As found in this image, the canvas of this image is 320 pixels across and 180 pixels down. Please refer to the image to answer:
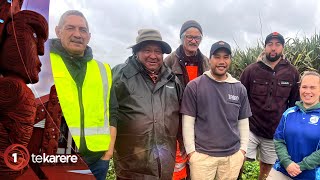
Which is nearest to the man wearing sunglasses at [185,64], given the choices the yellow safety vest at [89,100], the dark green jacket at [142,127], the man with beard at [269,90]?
the dark green jacket at [142,127]

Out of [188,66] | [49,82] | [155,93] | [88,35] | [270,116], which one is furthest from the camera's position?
[270,116]

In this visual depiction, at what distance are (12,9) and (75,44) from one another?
27 cm

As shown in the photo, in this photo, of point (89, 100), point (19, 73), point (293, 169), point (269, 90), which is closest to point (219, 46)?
point (293, 169)

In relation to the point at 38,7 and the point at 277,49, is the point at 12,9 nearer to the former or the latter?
the point at 38,7

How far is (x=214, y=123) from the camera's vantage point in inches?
124

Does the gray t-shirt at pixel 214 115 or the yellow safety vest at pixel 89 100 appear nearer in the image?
the yellow safety vest at pixel 89 100

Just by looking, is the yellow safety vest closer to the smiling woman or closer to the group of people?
the group of people

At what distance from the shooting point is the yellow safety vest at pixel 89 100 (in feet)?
→ 5.03

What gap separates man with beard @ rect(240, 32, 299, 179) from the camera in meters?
4.34

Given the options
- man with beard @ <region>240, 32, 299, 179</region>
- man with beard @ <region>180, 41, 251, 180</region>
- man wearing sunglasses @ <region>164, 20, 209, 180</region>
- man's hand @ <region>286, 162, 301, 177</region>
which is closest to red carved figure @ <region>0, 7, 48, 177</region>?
man with beard @ <region>180, 41, 251, 180</region>

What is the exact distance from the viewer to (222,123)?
314 centimetres

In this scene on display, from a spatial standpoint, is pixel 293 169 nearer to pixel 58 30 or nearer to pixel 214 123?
pixel 214 123

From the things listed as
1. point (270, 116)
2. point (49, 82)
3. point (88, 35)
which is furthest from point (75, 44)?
point (270, 116)

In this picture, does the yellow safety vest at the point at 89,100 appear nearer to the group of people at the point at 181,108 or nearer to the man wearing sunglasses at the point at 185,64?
the group of people at the point at 181,108
